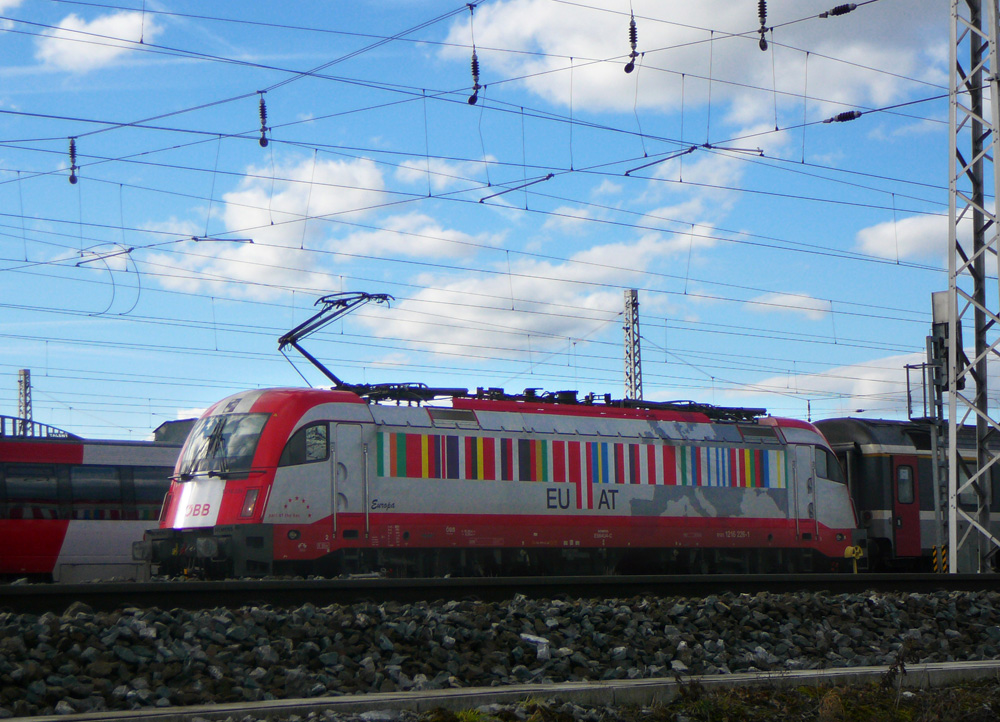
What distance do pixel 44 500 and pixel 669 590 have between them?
14.3 meters

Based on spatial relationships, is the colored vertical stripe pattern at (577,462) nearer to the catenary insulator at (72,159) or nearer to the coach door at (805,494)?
the coach door at (805,494)

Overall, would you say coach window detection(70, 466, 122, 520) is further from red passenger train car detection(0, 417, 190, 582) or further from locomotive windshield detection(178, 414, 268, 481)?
locomotive windshield detection(178, 414, 268, 481)

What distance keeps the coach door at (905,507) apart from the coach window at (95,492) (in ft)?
55.0

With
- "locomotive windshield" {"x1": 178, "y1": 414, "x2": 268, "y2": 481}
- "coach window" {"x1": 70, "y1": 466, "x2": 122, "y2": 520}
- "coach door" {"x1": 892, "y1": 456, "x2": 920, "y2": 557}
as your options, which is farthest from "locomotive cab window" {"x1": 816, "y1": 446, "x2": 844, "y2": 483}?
"coach window" {"x1": 70, "y1": 466, "x2": 122, "y2": 520}

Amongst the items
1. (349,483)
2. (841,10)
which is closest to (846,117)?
(841,10)

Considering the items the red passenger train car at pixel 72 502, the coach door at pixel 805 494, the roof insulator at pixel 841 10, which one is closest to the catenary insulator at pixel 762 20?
the roof insulator at pixel 841 10

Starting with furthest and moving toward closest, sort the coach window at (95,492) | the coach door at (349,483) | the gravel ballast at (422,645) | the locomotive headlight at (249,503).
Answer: the coach window at (95,492), the coach door at (349,483), the locomotive headlight at (249,503), the gravel ballast at (422,645)

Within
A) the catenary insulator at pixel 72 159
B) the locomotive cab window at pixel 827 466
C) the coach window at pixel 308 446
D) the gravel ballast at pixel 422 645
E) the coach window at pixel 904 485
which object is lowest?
the gravel ballast at pixel 422 645

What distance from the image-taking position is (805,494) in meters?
20.5

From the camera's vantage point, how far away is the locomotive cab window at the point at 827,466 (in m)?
20.9

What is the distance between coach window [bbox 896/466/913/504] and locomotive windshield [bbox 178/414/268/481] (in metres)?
14.5

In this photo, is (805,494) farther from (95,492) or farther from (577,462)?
(95,492)

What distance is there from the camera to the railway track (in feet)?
29.2

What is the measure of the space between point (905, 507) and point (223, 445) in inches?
597
